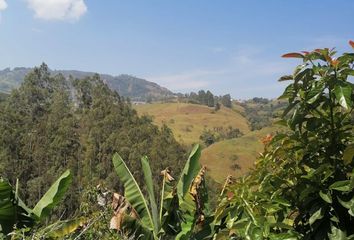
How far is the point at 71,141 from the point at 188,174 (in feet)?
132

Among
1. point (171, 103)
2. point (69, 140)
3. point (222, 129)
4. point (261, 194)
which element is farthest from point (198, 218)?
point (171, 103)

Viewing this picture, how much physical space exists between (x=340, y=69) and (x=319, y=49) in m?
0.15

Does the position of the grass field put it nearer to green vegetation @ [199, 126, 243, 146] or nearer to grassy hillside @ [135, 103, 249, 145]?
grassy hillside @ [135, 103, 249, 145]

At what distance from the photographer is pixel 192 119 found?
117 metres

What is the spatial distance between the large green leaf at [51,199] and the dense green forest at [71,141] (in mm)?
32127

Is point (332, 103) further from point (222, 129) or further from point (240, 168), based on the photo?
point (222, 129)

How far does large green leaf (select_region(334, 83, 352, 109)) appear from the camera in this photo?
6.63 feet

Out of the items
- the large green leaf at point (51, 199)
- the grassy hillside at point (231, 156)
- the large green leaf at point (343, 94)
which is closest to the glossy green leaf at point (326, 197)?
the large green leaf at point (343, 94)

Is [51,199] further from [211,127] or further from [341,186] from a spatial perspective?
[211,127]

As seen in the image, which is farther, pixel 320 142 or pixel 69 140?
pixel 69 140

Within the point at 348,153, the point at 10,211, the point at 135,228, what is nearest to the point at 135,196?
the point at 135,228

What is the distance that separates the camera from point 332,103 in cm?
227

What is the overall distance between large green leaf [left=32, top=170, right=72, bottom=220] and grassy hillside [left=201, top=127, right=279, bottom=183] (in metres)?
70.8

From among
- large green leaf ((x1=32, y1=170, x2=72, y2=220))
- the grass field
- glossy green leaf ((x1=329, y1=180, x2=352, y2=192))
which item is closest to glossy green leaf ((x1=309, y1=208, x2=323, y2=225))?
glossy green leaf ((x1=329, y1=180, x2=352, y2=192))
